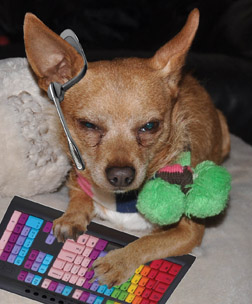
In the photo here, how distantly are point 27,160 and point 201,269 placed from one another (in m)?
0.91

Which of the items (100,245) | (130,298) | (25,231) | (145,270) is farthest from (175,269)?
(25,231)

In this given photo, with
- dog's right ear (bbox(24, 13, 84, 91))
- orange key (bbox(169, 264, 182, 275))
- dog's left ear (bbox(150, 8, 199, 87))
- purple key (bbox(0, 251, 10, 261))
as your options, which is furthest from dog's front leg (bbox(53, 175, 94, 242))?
dog's left ear (bbox(150, 8, 199, 87))

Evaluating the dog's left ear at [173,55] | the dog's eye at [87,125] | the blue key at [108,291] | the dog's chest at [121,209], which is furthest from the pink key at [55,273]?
the dog's left ear at [173,55]

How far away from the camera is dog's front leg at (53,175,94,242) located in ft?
7.49

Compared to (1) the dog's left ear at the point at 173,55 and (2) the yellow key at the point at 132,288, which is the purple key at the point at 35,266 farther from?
(1) the dog's left ear at the point at 173,55

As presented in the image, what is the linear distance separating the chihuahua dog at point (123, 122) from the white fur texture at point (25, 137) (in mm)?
110

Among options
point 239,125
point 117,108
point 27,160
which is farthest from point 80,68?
point 239,125

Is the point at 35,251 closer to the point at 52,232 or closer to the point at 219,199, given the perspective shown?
the point at 52,232

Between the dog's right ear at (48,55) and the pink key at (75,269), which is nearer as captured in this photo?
the dog's right ear at (48,55)

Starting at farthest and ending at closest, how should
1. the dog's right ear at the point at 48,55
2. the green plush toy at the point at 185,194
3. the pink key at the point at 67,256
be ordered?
1. the pink key at the point at 67,256
2. the green plush toy at the point at 185,194
3. the dog's right ear at the point at 48,55

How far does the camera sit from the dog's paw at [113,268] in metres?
2.23

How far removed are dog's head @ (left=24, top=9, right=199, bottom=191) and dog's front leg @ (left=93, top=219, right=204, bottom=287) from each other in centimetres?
29

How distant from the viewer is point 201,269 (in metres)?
2.35

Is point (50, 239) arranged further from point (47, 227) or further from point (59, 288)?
point (59, 288)
